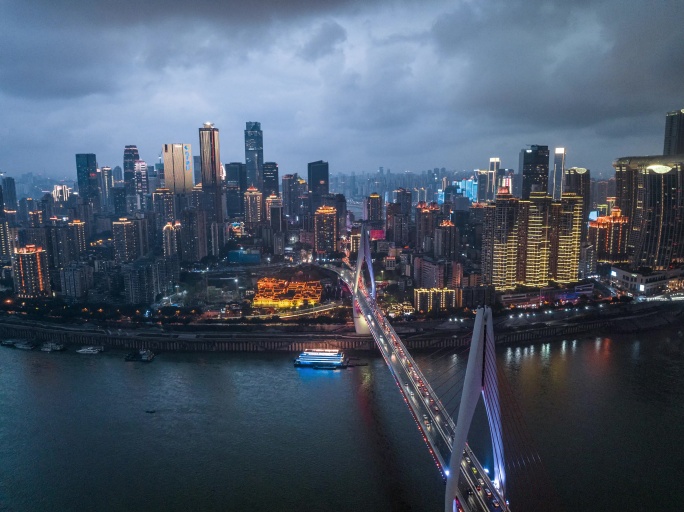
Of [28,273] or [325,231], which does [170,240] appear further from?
[325,231]

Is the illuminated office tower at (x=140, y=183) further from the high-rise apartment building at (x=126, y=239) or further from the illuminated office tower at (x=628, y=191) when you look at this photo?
the illuminated office tower at (x=628, y=191)

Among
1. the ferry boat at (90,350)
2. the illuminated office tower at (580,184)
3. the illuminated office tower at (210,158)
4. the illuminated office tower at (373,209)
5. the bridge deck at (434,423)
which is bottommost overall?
the ferry boat at (90,350)

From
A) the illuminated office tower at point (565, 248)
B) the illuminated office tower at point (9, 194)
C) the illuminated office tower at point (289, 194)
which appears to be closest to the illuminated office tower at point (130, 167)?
the illuminated office tower at point (9, 194)

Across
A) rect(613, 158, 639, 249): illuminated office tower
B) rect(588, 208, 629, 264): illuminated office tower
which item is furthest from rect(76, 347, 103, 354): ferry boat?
rect(613, 158, 639, 249): illuminated office tower

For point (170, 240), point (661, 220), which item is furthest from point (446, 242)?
Answer: point (170, 240)

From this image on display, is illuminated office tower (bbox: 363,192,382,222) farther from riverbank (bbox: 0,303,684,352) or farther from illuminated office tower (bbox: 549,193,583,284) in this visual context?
riverbank (bbox: 0,303,684,352)

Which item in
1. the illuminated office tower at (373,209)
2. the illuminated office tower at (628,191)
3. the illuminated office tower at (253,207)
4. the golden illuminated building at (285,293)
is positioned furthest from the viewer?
the illuminated office tower at (253,207)

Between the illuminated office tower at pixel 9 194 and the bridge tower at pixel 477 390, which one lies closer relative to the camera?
the bridge tower at pixel 477 390

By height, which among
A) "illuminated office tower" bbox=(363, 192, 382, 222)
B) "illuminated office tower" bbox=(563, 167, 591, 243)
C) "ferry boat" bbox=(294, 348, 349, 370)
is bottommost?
"ferry boat" bbox=(294, 348, 349, 370)
